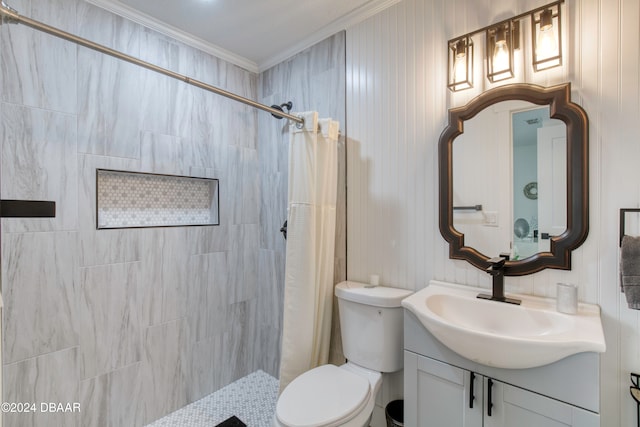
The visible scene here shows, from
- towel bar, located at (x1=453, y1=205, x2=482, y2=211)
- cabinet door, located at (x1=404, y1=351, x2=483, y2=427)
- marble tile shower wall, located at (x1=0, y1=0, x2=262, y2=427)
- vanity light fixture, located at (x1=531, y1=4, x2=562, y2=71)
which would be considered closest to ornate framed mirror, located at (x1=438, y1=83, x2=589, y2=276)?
towel bar, located at (x1=453, y1=205, x2=482, y2=211)

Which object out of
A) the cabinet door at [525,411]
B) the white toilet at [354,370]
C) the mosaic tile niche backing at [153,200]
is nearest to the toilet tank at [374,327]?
the white toilet at [354,370]

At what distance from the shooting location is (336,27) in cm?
209

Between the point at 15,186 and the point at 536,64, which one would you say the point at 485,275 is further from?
the point at 15,186

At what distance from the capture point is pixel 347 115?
2068mm

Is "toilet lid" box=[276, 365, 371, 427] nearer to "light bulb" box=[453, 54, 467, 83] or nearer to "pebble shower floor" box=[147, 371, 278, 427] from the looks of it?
"pebble shower floor" box=[147, 371, 278, 427]

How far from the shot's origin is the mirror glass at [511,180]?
138cm

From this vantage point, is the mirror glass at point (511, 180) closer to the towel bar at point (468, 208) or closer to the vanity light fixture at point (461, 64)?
the towel bar at point (468, 208)

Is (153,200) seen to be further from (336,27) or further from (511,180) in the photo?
(511,180)

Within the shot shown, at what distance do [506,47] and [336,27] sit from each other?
1093 mm

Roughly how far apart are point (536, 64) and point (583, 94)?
23cm

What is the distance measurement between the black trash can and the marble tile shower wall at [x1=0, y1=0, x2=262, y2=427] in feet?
3.64

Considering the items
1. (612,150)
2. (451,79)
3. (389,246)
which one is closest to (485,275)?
(389,246)

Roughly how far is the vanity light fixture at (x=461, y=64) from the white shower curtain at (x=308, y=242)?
71cm

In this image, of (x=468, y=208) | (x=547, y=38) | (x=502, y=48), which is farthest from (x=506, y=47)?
(x=468, y=208)
